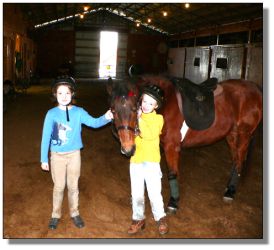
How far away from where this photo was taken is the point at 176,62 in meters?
23.1

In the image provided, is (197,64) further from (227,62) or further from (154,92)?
(154,92)

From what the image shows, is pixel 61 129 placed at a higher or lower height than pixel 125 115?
lower

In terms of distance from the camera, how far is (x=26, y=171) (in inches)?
170

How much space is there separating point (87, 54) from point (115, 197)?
22.0 metres

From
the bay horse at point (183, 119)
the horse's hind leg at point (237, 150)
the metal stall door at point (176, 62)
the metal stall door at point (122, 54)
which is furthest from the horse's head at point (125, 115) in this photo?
the metal stall door at point (122, 54)

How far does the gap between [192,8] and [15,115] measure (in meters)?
11.7

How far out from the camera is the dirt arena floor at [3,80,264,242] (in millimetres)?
2852

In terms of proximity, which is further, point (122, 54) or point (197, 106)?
point (122, 54)

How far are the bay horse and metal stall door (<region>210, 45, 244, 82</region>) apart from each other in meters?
11.1

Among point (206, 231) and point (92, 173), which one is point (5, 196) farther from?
point (206, 231)

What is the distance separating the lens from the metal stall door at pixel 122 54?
2477 centimetres

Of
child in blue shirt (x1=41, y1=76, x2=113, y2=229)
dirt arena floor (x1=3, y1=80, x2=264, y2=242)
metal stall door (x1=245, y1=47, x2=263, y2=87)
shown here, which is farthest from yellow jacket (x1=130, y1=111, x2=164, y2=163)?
metal stall door (x1=245, y1=47, x2=263, y2=87)

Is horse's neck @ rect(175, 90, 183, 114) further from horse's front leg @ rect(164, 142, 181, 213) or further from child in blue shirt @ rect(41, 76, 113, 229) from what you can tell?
child in blue shirt @ rect(41, 76, 113, 229)

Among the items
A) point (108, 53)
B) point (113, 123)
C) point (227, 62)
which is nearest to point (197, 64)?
point (227, 62)
